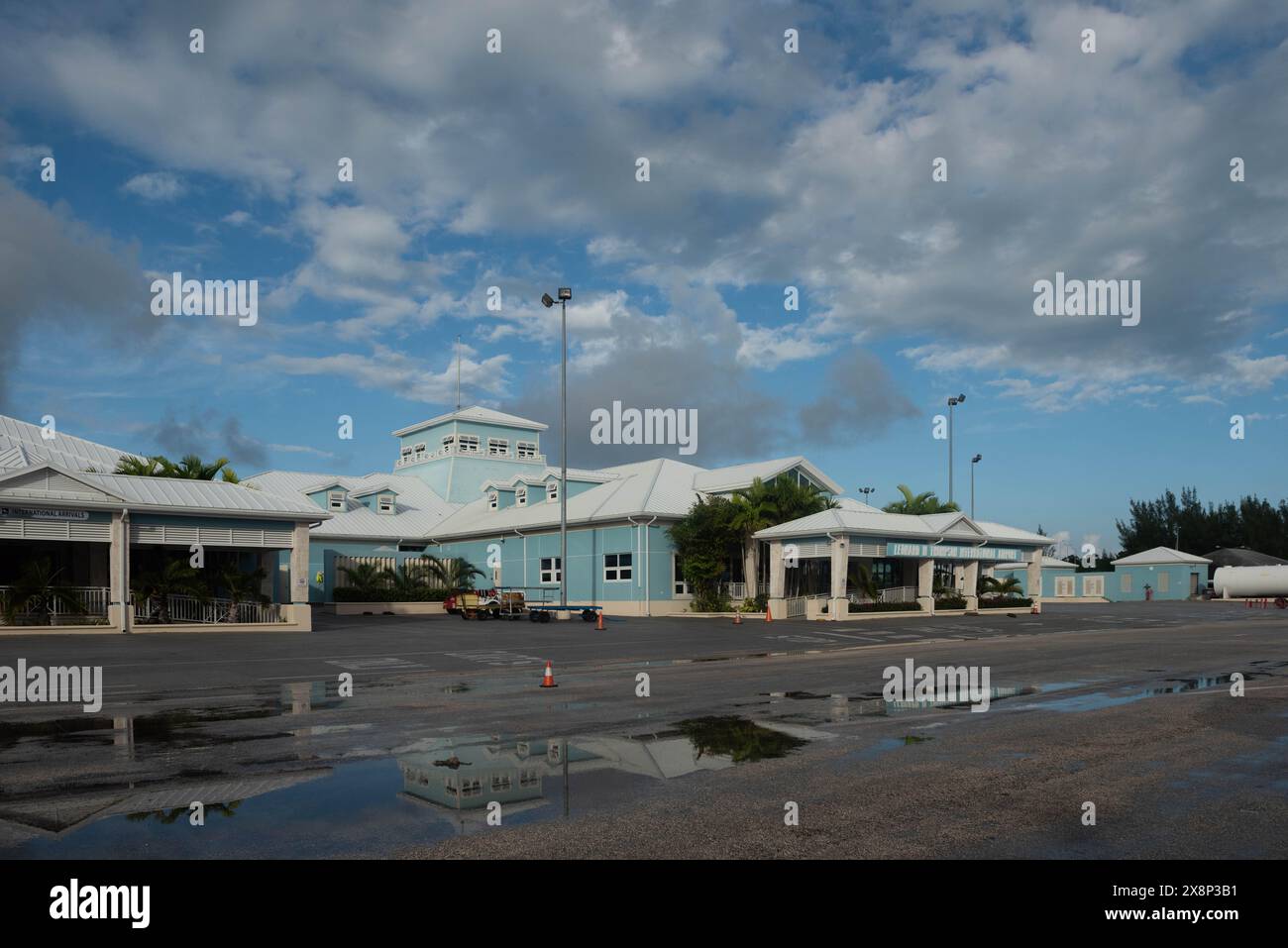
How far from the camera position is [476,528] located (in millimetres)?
52938

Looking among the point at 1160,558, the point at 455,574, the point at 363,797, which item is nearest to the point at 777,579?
the point at 455,574

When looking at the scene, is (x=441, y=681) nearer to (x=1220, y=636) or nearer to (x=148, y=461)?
(x=1220, y=636)

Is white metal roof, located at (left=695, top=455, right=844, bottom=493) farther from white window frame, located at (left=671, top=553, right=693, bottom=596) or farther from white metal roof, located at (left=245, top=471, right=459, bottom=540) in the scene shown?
white metal roof, located at (left=245, top=471, right=459, bottom=540)

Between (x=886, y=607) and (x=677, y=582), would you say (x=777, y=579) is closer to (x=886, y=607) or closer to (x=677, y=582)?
(x=886, y=607)

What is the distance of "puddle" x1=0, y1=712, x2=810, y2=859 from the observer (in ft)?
20.5

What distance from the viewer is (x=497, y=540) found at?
5178cm

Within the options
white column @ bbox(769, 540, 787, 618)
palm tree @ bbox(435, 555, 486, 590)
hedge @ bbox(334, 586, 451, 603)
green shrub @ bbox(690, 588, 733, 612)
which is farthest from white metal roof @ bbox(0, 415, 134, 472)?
white column @ bbox(769, 540, 787, 618)

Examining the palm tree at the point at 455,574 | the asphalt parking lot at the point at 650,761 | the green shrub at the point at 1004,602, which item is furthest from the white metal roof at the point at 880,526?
the asphalt parking lot at the point at 650,761

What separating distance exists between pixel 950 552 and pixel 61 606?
114 feet

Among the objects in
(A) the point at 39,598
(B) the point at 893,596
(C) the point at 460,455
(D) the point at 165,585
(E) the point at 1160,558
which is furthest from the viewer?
(E) the point at 1160,558

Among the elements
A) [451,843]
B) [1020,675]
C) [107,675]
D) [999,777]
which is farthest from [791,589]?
[451,843]

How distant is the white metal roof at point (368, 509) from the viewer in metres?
52.1

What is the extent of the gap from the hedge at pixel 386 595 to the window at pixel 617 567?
324 inches
